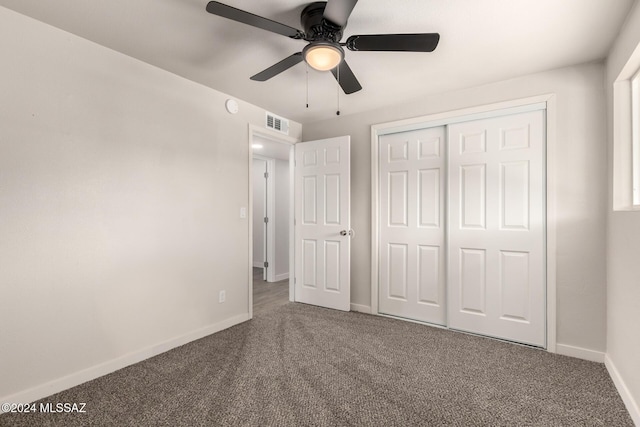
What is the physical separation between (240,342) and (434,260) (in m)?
2.02

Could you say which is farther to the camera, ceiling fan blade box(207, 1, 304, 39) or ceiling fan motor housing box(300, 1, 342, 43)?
ceiling fan motor housing box(300, 1, 342, 43)

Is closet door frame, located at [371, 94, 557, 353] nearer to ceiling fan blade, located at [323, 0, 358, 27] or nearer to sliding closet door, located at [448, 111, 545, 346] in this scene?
sliding closet door, located at [448, 111, 545, 346]

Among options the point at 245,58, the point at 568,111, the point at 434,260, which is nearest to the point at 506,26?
the point at 568,111

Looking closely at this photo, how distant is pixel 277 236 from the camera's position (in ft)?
17.2

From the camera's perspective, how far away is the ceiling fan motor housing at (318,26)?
1693 millimetres

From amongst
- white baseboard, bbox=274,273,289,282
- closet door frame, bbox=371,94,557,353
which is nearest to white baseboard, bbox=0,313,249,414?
white baseboard, bbox=274,273,289,282

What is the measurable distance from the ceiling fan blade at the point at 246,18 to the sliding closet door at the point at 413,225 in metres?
1.87

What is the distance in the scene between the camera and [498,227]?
2.72 metres

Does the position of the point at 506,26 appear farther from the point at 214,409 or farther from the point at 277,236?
the point at 277,236

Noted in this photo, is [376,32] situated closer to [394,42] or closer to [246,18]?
[394,42]

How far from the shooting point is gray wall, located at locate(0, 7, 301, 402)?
5.96 ft

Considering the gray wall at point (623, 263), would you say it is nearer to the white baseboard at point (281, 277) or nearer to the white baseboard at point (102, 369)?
the white baseboard at point (102, 369)

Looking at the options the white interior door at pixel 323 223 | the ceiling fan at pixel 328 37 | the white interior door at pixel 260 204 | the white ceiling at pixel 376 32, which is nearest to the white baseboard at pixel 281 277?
the white interior door at pixel 260 204

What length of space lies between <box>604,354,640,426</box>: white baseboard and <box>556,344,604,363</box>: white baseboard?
49 mm
